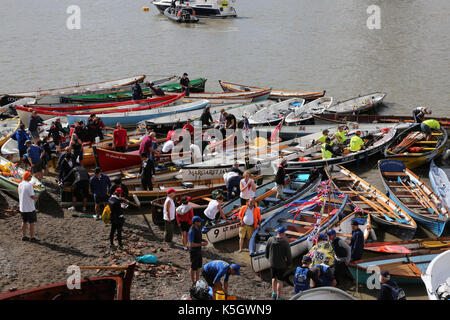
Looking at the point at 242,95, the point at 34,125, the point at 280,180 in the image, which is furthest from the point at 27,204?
the point at 242,95

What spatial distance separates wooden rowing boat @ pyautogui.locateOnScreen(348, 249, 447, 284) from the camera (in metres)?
11.8

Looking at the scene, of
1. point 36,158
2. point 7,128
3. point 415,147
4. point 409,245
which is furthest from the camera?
point 7,128

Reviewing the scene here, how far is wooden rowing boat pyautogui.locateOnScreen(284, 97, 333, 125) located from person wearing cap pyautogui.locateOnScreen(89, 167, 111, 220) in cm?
1118

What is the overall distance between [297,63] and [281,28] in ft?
52.7

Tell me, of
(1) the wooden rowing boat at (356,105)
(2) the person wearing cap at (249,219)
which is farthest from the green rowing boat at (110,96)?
(2) the person wearing cap at (249,219)

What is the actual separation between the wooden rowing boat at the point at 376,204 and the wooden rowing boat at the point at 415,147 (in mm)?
2587

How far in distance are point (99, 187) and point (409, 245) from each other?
27.6ft

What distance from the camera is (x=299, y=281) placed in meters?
10.4

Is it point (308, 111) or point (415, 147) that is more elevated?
point (308, 111)

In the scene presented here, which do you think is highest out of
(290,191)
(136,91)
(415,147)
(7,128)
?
(136,91)

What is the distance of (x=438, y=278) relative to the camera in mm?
10930

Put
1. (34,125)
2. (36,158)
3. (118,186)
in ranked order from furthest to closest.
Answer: (34,125)
(36,158)
(118,186)

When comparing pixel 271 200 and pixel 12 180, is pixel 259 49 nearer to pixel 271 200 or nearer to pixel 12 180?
pixel 271 200

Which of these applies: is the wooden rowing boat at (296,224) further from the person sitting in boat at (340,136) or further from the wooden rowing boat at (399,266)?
the person sitting in boat at (340,136)
